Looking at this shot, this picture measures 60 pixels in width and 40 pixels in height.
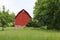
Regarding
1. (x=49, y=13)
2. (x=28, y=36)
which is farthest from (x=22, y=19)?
(x=28, y=36)

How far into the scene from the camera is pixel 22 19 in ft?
318

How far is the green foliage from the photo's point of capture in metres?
58.5

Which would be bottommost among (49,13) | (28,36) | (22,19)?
(28,36)

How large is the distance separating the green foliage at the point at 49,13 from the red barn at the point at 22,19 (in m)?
30.5

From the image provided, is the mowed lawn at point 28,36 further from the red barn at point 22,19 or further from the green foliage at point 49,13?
the red barn at point 22,19

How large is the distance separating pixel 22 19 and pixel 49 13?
1453 inches

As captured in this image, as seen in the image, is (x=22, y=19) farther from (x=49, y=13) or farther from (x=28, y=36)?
(x=28, y=36)

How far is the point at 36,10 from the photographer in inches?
2557

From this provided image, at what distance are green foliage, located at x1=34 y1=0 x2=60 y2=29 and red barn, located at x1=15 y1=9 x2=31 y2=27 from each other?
30499mm

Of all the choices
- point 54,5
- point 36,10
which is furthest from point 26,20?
point 54,5

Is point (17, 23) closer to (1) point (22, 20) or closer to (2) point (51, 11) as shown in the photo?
(1) point (22, 20)

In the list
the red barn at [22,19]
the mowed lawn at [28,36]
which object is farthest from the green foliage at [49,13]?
the red barn at [22,19]

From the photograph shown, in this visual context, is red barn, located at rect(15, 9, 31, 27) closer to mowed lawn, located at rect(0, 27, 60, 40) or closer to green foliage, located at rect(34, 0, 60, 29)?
green foliage, located at rect(34, 0, 60, 29)

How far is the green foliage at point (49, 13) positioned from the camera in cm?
5853
